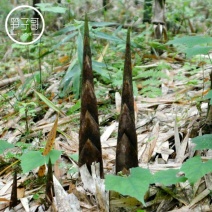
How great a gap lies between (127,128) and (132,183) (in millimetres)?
264

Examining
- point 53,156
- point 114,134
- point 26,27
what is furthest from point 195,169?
point 26,27

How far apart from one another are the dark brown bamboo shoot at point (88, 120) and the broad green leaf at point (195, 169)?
0.43 meters

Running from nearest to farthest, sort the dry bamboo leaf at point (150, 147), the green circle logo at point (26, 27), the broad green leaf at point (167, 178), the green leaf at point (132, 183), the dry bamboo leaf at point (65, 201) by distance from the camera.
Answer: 1. the green leaf at point (132, 183)
2. the broad green leaf at point (167, 178)
3. the dry bamboo leaf at point (65, 201)
4. the dry bamboo leaf at point (150, 147)
5. the green circle logo at point (26, 27)

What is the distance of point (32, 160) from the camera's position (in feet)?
5.40

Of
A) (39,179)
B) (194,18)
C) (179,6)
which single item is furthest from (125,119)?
(194,18)

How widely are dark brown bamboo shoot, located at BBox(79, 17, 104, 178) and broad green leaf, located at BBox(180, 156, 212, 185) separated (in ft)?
1.40

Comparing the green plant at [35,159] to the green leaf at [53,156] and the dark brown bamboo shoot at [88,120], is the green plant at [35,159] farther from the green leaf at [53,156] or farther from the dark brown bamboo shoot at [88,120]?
the dark brown bamboo shoot at [88,120]

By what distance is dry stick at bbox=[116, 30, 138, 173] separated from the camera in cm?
156

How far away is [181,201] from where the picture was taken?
170cm

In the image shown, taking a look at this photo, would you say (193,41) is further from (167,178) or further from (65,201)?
(65,201)

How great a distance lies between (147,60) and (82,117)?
8.39 ft

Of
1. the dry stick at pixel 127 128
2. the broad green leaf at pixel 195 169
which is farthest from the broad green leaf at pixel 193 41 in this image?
the broad green leaf at pixel 195 169

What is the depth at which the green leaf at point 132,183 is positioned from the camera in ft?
4.61

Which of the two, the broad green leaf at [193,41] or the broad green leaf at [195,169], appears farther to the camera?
the broad green leaf at [193,41]
